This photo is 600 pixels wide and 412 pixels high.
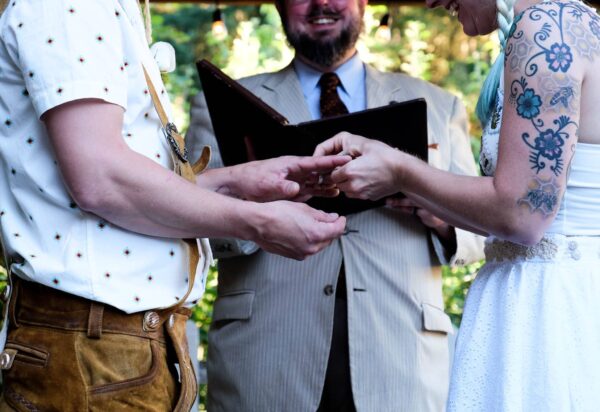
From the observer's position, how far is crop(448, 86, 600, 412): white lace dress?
207cm

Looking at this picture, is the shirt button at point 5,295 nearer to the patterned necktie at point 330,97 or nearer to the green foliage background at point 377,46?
the patterned necktie at point 330,97

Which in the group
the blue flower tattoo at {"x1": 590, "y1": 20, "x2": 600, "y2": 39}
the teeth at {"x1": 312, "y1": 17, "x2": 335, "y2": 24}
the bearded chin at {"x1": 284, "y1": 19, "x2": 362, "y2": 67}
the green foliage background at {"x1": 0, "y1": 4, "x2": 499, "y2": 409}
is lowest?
Result: the green foliage background at {"x1": 0, "y1": 4, "x2": 499, "y2": 409}

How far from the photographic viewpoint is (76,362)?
71.8 inches

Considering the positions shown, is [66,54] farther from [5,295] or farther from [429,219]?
[429,219]

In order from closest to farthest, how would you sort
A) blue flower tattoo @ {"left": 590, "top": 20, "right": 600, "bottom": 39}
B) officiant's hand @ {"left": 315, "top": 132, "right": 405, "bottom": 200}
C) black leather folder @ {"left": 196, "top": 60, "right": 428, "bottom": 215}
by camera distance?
1. blue flower tattoo @ {"left": 590, "top": 20, "right": 600, "bottom": 39}
2. officiant's hand @ {"left": 315, "top": 132, "right": 405, "bottom": 200}
3. black leather folder @ {"left": 196, "top": 60, "right": 428, "bottom": 215}

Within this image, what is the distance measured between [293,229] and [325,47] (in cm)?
171

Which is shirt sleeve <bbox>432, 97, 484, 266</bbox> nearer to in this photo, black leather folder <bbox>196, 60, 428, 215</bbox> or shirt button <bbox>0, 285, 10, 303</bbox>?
black leather folder <bbox>196, 60, 428, 215</bbox>

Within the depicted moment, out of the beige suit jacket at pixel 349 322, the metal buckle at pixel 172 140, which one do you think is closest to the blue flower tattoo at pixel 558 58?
the metal buckle at pixel 172 140

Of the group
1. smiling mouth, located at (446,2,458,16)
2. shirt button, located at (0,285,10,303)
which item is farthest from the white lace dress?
shirt button, located at (0,285,10,303)

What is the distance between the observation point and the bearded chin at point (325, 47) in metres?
3.64

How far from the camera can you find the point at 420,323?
3299mm

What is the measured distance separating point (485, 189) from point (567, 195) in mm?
190

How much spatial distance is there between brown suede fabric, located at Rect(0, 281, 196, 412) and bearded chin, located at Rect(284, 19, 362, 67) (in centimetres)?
193

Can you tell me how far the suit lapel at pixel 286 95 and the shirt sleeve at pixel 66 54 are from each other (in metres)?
1.62
